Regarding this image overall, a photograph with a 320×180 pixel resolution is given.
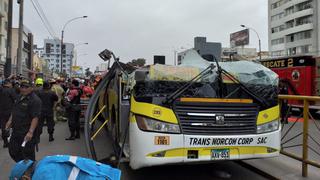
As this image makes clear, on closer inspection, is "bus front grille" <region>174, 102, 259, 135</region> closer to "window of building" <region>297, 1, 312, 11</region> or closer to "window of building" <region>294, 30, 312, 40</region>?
"window of building" <region>294, 30, 312, 40</region>

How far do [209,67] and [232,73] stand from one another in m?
0.42

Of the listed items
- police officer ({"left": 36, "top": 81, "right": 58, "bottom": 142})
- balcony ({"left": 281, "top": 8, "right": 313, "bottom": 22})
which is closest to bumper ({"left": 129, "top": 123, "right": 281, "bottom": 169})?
police officer ({"left": 36, "top": 81, "right": 58, "bottom": 142})

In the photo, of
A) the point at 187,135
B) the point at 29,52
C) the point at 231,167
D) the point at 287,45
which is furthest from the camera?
the point at 287,45

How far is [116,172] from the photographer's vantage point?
13.4 ft

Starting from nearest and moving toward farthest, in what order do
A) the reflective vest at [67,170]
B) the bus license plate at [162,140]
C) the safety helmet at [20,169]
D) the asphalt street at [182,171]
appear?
the reflective vest at [67,170] → the safety helmet at [20,169] → the bus license plate at [162,140] → the asphalt street at [182,171]

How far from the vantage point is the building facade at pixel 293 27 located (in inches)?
2965

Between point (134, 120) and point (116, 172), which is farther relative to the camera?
point (134, 120)

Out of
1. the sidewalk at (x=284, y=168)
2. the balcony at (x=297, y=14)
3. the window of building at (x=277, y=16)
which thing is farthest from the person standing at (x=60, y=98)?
the window of building at (x=277, y=16)

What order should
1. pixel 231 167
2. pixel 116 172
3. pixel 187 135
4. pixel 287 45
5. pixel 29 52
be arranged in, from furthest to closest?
pixel 287 45 < pixel 29 52 < pixel 231 167 < pixel 187 135 < pixel 116 172

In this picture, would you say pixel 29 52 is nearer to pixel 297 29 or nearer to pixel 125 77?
pixel 297 29

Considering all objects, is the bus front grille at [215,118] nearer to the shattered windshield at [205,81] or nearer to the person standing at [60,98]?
the shattered windshield at [205,81]

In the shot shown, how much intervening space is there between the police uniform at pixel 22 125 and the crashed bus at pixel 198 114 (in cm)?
90

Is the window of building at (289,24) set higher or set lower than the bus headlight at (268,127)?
higher

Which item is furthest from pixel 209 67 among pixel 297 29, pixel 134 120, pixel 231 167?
pixel 297 29
